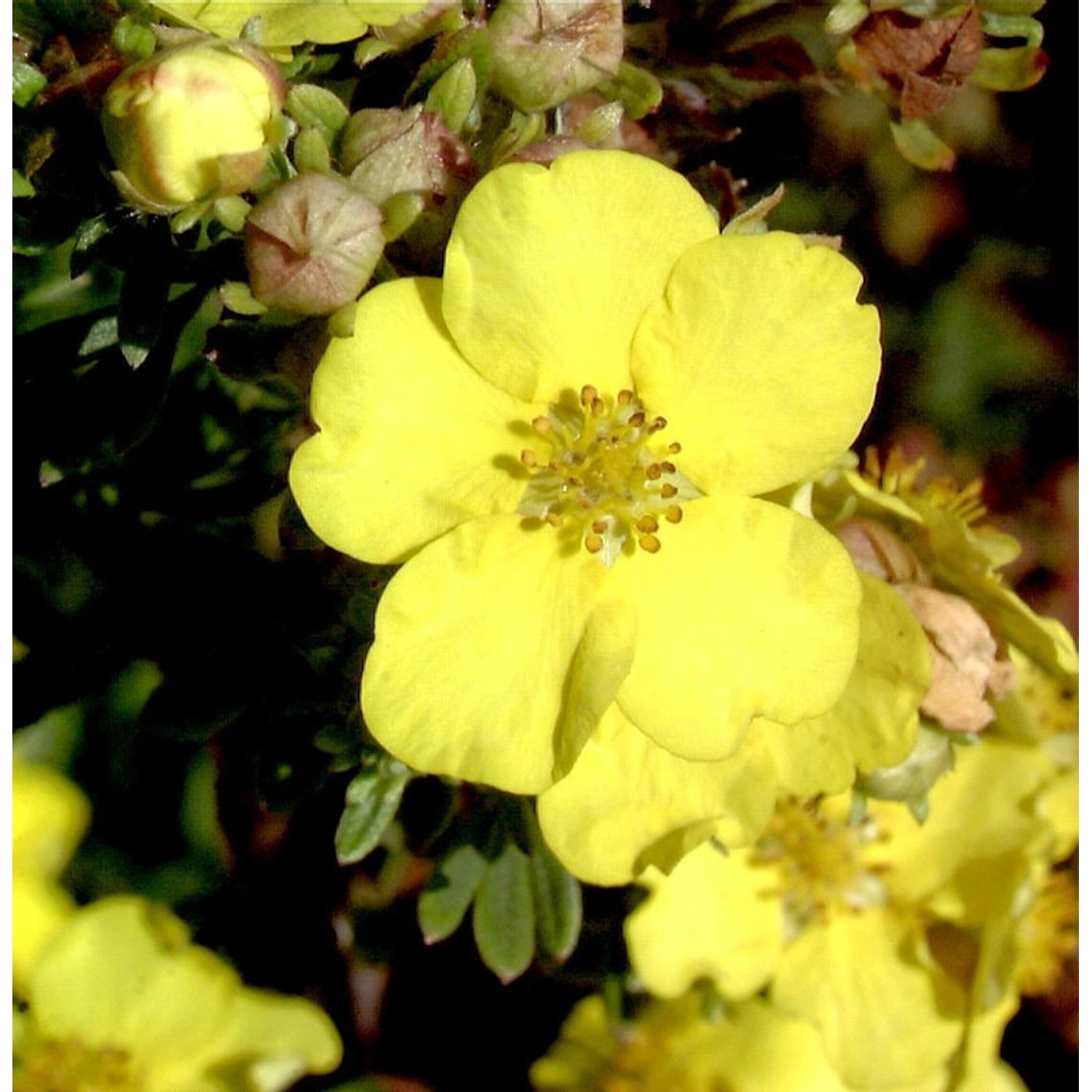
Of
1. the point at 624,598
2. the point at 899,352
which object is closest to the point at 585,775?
the point at 624,598

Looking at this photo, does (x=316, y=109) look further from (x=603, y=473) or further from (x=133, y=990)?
(x=133, y=990)

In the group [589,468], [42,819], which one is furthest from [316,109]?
[42,819]

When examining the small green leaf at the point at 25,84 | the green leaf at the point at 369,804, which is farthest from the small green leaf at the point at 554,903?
the small green leaf at the point at 25,84

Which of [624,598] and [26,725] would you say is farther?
[26,725]

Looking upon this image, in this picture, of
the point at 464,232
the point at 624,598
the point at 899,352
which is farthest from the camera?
the point at 899,352

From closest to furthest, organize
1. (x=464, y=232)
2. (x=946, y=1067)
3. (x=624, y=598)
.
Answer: (x=464, y=232)
(x=624, y=598)
(x=946, y=1067)

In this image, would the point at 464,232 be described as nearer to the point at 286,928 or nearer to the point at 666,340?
the point at 666,340

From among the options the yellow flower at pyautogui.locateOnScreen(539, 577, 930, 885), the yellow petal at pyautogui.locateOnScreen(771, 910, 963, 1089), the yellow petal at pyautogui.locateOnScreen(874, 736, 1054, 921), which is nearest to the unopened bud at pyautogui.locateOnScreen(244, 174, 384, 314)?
the yellow flower at pyautogui.locateOnScreen(539, 577, 930, 885)
